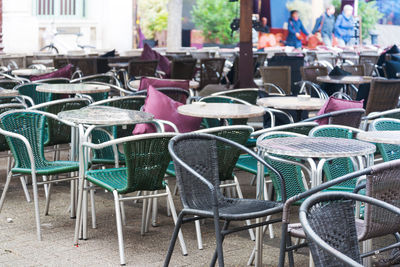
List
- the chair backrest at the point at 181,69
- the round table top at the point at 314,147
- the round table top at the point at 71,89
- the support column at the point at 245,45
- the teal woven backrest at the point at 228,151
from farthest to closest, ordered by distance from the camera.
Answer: the chair backrest at the point at 181,69 < the support column at the point at 245,45 < the round table top at the point at 71,89 < the teal woven backrest at the point at 228,151 < the round table top at the point at 314,147

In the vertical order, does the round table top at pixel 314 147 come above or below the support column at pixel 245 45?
below

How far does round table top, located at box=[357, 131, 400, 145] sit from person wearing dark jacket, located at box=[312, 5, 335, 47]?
18633 mm

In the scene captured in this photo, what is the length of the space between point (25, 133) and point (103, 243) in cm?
93

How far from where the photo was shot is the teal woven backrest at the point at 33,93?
7426mm

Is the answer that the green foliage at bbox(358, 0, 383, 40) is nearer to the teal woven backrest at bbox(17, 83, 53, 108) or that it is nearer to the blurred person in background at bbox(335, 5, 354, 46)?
the blurred person in background at bbox(335, 5, 354, 46)

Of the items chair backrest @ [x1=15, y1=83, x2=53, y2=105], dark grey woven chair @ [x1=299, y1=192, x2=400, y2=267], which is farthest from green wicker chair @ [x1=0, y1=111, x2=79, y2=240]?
dark grey woven chair @ [x1=299, y1=192, x2=400, y2=267]

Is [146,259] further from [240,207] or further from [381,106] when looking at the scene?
[381,106]

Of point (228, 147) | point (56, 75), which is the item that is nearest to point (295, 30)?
point (56, 75)

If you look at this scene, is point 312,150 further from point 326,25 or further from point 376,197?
point 326,25

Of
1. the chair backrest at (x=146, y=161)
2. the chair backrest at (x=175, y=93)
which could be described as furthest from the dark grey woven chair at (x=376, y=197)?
the chair backrest at (x=175, y=93)

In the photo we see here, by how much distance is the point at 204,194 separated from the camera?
392 cm

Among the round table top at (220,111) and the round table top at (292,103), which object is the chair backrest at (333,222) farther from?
the round table top at (292,103)

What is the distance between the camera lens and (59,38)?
23.4 metres

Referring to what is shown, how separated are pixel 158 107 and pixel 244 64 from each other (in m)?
3.28
